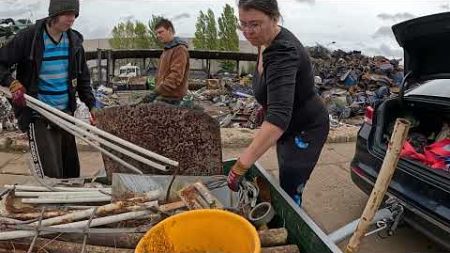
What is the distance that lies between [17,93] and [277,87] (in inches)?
75.2

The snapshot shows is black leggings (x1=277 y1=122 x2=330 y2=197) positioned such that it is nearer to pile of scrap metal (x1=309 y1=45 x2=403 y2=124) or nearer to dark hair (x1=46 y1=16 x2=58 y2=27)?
dark hair (x1=46 y1=16 x2=58 y2=27)

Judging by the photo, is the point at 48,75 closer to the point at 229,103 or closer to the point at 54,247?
the point at 54,247

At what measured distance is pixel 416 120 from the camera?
400cm

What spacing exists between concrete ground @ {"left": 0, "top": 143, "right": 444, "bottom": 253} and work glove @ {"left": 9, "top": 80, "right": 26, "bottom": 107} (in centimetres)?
184

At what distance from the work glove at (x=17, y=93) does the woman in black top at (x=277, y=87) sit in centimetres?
167

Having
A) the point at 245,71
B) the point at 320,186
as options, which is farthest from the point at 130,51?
the point at 320,186

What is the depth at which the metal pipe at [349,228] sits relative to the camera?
8.45ft

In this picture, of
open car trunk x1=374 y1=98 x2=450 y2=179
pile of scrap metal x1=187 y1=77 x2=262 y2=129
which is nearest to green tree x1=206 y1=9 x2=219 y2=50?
pile of scrap metal x1=187 y1=77 x2=262 y2=129

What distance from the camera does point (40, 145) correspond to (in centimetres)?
338

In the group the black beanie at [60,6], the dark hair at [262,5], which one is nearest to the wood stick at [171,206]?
the dark hair at [262,5]

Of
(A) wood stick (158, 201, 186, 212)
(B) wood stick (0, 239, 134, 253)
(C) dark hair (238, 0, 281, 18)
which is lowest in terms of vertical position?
(B) wood stick (0, 239, 134, 253)

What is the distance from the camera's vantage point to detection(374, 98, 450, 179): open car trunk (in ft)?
12.2

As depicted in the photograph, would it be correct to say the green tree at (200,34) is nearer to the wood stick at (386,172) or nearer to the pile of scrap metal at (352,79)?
the pile of scrap metal at (352,79)

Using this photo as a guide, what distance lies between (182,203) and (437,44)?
2.35m
